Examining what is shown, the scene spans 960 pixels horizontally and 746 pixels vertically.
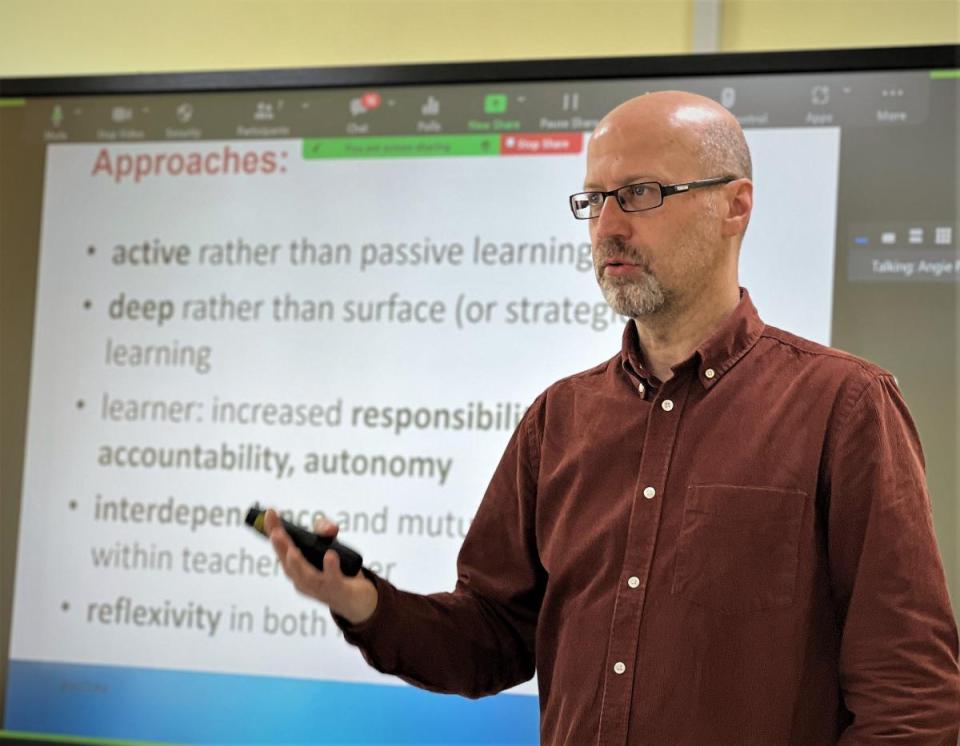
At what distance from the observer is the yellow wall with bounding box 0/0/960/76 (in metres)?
2.60

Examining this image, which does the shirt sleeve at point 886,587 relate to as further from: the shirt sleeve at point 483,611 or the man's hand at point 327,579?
the man's hand at point 327,579

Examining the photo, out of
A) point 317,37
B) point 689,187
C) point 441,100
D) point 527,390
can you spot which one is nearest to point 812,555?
point 689,187

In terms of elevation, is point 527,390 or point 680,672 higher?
point 527,390

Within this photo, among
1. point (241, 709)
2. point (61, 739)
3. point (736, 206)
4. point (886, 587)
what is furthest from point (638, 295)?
point (61, 739)

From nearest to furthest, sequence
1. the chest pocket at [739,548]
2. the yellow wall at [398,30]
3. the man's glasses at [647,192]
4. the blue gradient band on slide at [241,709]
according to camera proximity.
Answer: the chest pocket at [739,548] → the man's glasses at [647,192] → the blue gradient band on slide at [241,709] → the yellow wall at [398,30]

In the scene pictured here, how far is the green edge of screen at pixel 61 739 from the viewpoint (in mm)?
2670

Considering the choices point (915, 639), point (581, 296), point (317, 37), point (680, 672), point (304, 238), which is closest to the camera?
point (915, 639)

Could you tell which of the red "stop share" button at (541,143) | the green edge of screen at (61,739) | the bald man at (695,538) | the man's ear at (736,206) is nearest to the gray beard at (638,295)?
the bald man at (695,538)

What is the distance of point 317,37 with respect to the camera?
116 inches

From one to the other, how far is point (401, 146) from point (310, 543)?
57.3 inches

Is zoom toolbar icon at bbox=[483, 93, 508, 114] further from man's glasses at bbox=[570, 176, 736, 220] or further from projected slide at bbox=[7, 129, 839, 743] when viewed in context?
man's glasses at bbox=[570, 176, 736, 220]

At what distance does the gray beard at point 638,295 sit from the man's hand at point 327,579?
467 millimetres

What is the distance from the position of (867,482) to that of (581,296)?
4.11ft

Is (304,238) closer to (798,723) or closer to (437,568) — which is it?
(437,568)
